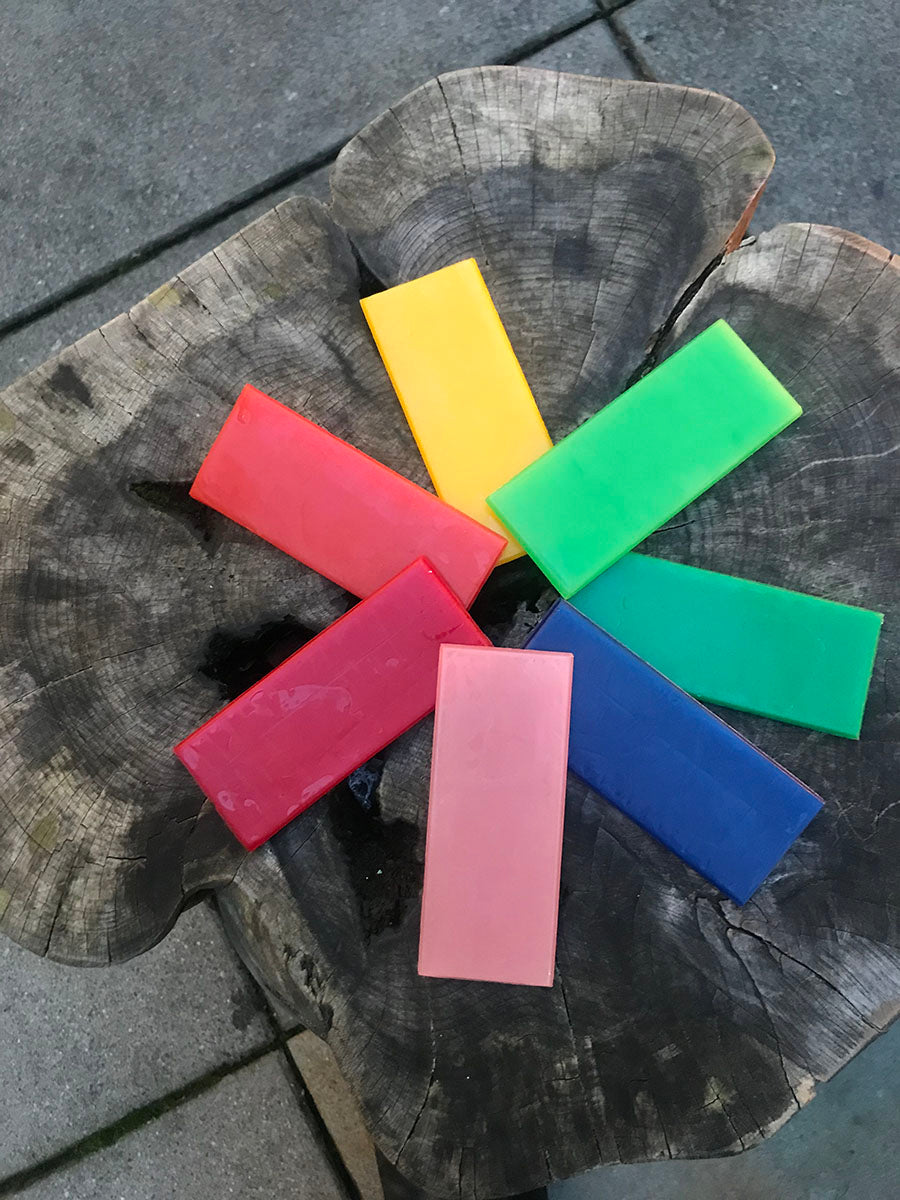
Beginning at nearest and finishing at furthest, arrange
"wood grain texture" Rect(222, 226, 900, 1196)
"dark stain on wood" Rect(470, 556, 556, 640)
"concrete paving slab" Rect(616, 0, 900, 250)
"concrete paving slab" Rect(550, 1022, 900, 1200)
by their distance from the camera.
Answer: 1. "wood grain texture" Rect(222, 226, 900, 1196)
2. "dark stain on wood" Rect(470, 556, 556, 640)
3. "concrete paving slab" Rect(550, 1022, 900, 1200)
4. "concrete paving slab" Rect(616, 0, 900, 250)

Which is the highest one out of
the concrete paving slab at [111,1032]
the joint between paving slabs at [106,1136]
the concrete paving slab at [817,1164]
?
the concrete paving slab at [111,1032]

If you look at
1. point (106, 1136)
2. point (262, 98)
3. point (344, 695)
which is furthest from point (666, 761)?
point (262, 98)

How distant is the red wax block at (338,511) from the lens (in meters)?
1.23

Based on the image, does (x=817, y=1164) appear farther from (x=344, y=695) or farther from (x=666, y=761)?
(x=344, y=695)

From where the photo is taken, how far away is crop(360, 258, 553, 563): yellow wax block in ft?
4.12

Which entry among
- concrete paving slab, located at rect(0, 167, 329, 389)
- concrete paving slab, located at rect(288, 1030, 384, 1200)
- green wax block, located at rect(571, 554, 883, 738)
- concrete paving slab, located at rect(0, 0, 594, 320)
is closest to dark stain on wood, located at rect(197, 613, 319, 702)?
green wax block, located at rect(571, 554, 883, 738)

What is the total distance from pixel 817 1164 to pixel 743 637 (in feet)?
4.39

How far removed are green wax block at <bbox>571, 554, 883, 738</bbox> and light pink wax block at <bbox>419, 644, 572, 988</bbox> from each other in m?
0.17

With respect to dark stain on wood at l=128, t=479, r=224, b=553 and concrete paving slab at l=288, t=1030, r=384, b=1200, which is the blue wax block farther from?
concrete paving slab at l=288, t=1030, r=384, b=1200

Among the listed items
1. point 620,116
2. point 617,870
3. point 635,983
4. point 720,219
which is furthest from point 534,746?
point 620,116

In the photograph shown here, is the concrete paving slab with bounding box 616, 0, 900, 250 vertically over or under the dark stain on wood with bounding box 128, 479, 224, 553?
under

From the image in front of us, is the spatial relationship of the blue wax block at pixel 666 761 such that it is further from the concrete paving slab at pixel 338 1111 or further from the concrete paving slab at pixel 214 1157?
the concrete paving slab at pixel 214 1157

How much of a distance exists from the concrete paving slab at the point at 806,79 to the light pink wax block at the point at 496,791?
1474mm

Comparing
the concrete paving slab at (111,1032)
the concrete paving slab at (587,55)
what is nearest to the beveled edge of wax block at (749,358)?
the concrete paving slab at (587,55)
